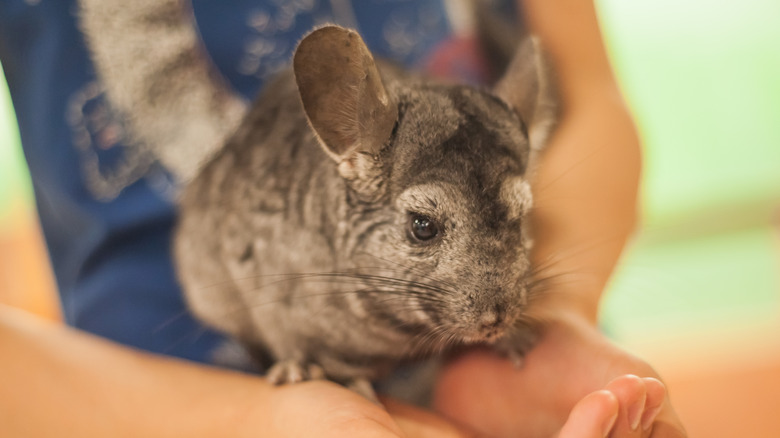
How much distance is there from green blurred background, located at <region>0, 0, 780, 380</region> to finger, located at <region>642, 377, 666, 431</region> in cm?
264

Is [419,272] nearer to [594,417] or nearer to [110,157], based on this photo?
[594,417]

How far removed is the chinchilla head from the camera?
4.37ft

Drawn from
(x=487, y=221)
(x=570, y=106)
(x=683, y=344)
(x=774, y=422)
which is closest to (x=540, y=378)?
(x=487, y=221)

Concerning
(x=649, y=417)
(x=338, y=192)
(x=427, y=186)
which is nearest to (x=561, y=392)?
(x=649, y=417)

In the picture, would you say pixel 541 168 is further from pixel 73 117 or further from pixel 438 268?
pixel 73 117

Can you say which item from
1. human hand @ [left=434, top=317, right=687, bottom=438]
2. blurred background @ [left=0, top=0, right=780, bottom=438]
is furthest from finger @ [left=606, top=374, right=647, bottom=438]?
blurred background @ [left=0, top=0, right=780, bottom=438]

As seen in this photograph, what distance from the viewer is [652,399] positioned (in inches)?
49.4

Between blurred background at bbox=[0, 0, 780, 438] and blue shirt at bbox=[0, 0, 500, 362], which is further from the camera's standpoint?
blurred background at bbox=[0, 0, 780, 438]

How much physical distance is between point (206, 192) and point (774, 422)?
93.2 inches

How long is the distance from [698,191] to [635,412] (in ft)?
11.4

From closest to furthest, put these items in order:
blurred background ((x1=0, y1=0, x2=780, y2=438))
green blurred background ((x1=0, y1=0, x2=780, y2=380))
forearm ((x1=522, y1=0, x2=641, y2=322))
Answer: forearm ((x1=522, y1=0, x2=641, y2=322)) → blurred background ((x1=0, y1=0, x2=780, y2=438)) → green blurred background ((x1=0, y1=0, x2=780, y2=380))

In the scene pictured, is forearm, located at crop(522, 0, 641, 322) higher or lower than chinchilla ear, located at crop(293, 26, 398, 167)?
lower

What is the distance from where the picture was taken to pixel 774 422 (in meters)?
2.71

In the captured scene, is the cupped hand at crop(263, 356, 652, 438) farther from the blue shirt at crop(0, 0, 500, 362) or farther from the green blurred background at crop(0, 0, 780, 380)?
the green blurred background at crop(0, 0, 780, 380)
